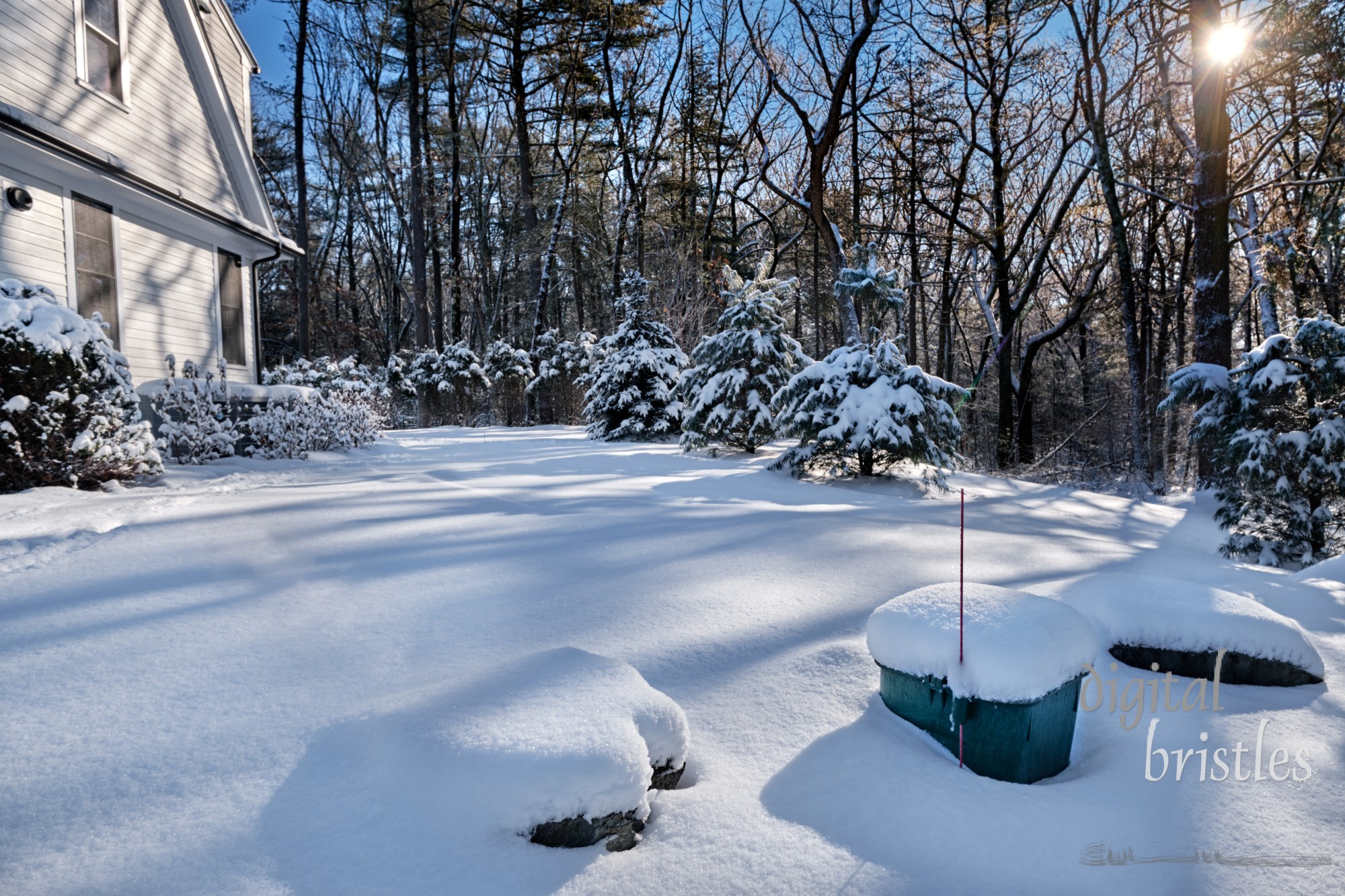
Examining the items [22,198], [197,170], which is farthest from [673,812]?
[197,170]

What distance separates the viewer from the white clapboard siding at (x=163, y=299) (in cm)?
784

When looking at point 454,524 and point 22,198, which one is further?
point 22,198

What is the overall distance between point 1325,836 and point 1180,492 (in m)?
8.77

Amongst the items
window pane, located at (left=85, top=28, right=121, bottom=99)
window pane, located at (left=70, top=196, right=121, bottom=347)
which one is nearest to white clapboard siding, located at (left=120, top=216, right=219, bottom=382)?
window pane, located at (left=70, top=196, right=121, bottom=347)

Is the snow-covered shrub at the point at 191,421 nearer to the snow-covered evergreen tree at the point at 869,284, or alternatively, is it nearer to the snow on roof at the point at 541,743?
the snow on roof at the point at 541,743

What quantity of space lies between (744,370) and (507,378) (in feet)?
31.1

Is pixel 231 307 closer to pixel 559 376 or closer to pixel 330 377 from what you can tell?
pixel 330 377

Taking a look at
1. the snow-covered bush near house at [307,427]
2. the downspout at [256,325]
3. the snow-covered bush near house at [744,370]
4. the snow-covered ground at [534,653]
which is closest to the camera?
the snow-covered ground at [534,653]

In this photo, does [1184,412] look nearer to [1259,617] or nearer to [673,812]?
[1259,617]

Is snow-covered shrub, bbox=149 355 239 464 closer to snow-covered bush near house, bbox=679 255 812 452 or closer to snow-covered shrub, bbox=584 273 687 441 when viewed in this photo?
snow-covered bush near house, bbox=679 255 812 452

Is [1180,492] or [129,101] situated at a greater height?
[129,101]

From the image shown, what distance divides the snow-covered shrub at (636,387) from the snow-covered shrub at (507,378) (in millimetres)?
4934

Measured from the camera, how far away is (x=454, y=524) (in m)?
4.02
